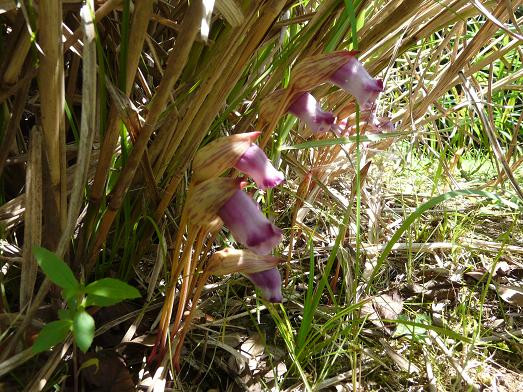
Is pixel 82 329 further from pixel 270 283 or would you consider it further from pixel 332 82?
pixel 332 82

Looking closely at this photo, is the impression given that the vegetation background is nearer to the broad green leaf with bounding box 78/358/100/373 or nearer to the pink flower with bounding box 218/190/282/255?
the broad green leaf with bounding box 78/358/100/373

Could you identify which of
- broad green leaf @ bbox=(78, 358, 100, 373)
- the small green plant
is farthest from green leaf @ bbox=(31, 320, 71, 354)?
broad green leaf @ bbox=(78, 358, 100, 373)

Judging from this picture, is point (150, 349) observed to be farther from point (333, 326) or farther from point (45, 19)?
point (45, 19)

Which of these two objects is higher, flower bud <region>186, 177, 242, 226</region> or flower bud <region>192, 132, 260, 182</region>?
flower bud <region>192, 132, 260, 182</region>

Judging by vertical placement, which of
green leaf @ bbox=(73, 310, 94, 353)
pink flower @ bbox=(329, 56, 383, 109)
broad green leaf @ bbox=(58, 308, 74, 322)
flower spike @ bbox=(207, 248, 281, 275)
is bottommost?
flower spike @ bbox=(207, 248, 281, 275)

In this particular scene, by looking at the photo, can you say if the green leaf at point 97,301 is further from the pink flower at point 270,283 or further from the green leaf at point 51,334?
the pink flower at point 270,283

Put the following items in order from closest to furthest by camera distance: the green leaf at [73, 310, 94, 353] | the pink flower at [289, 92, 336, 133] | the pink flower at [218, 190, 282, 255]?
the green leaf at [73, 310, 94, 353] → the pink flower at [218, 190, 282, 255] → the pink flower at [289, 92, 336, 133]

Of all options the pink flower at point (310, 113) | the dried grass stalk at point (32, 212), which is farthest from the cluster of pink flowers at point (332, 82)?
the dried grass stalk at point (32, 212)
